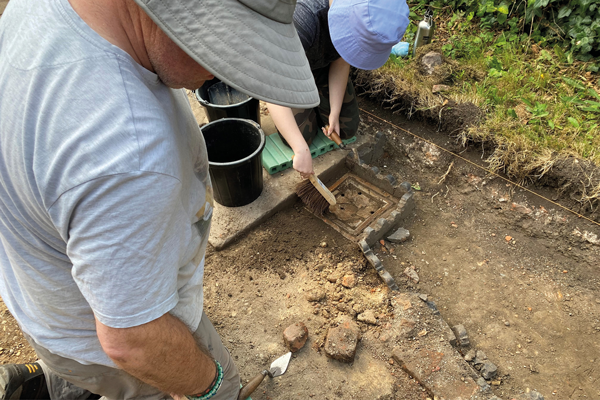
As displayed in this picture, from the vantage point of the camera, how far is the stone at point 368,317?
2.42 meters

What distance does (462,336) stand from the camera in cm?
244

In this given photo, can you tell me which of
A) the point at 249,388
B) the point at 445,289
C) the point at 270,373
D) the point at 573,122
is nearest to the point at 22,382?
the point at 249,388

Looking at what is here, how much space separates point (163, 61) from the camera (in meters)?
0.86

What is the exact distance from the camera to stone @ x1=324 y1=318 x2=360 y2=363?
2.20 m

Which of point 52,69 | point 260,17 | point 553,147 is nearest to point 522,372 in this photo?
point 553,147

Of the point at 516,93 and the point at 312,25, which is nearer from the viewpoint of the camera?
the point at 312,25

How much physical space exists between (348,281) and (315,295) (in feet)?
0.84

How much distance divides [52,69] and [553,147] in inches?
136

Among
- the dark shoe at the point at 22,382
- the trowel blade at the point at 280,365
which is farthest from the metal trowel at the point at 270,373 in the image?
the dark shoe at the point at 22,382

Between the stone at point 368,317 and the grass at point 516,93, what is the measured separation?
1748mm

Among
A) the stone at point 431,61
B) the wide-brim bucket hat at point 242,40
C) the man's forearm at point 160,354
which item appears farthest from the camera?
the stone at point 431,61

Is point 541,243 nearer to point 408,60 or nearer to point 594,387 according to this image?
point 594,387

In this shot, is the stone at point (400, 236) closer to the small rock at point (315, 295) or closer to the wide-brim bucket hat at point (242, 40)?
the small rock at point (315, 295)

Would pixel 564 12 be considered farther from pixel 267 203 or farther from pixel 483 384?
pixel 483 384
